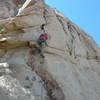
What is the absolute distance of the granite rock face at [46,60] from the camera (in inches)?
543

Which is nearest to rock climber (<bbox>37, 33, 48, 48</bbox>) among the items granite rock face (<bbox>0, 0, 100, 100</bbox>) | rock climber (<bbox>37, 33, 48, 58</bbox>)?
rock climber (<bbox>37, 33, 48, 58</bbox>)

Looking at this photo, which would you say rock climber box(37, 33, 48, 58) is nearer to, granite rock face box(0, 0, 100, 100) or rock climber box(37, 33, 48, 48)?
rock climber box(37, 33, 48, 48)

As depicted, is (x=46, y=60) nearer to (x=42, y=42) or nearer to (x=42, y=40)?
(x=42, y=42)

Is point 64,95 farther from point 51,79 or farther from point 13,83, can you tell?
point 13,83

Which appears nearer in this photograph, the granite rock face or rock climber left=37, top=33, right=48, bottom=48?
the granite rock face

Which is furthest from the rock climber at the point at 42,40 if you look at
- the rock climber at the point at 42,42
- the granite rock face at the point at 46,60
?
the granite rock face at the point at 46,60

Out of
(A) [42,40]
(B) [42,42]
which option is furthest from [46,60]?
(A) [42,40]

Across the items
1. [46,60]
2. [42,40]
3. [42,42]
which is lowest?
[46,60]

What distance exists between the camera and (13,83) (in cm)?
1360

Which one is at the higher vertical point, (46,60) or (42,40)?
(42,40)

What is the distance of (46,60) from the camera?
620 inches

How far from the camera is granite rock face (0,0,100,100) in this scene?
543 inches

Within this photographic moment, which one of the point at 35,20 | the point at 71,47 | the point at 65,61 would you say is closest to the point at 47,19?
the point at 35,20

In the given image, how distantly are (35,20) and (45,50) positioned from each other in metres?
3.01
